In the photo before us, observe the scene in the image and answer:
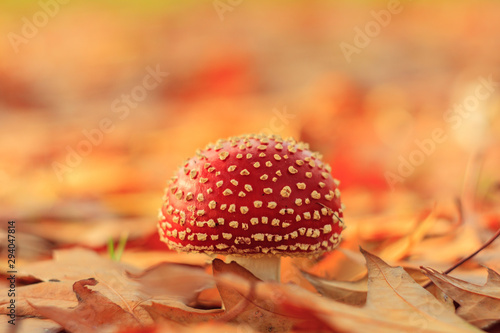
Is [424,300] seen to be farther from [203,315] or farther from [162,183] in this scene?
[162,183]

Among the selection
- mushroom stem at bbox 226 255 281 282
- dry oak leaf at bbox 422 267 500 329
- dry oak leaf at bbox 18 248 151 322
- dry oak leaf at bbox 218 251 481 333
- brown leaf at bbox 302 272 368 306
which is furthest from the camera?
mushroom stem at bbox 226 255 281 282

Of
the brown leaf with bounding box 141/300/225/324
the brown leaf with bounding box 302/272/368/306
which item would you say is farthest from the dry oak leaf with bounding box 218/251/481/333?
the brown leaf with bounding box 302/272/368/306

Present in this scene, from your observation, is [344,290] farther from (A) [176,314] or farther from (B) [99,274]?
(B) [99,274]

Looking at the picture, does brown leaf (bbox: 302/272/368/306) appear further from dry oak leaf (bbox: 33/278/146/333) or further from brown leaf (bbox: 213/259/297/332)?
dry oak leaf (bbox: 33/278/146/333)

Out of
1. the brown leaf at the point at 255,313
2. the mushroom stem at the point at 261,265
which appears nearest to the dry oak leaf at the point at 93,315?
the brown leaf at the point at 255,313

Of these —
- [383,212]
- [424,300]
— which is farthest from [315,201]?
[383,212]

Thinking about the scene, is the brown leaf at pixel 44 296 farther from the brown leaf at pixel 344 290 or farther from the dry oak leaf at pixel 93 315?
the brown leaf at pixel 344 290

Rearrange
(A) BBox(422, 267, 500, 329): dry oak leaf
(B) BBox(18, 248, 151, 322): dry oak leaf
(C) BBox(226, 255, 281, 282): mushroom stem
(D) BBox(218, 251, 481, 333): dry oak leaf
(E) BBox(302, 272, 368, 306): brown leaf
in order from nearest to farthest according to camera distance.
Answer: (D) BBox(218, 251, 481, 333): dry oak leaf < (A) BBox(422, 267, 500, 329): dry oak leaf < (B) BBox(18, 248, 151, 322): dry oak leaf < (E) BBox(302, 272, 368, 306): brown leaf < (C) BBox(226, 255, 281, 282): mushroom stem
